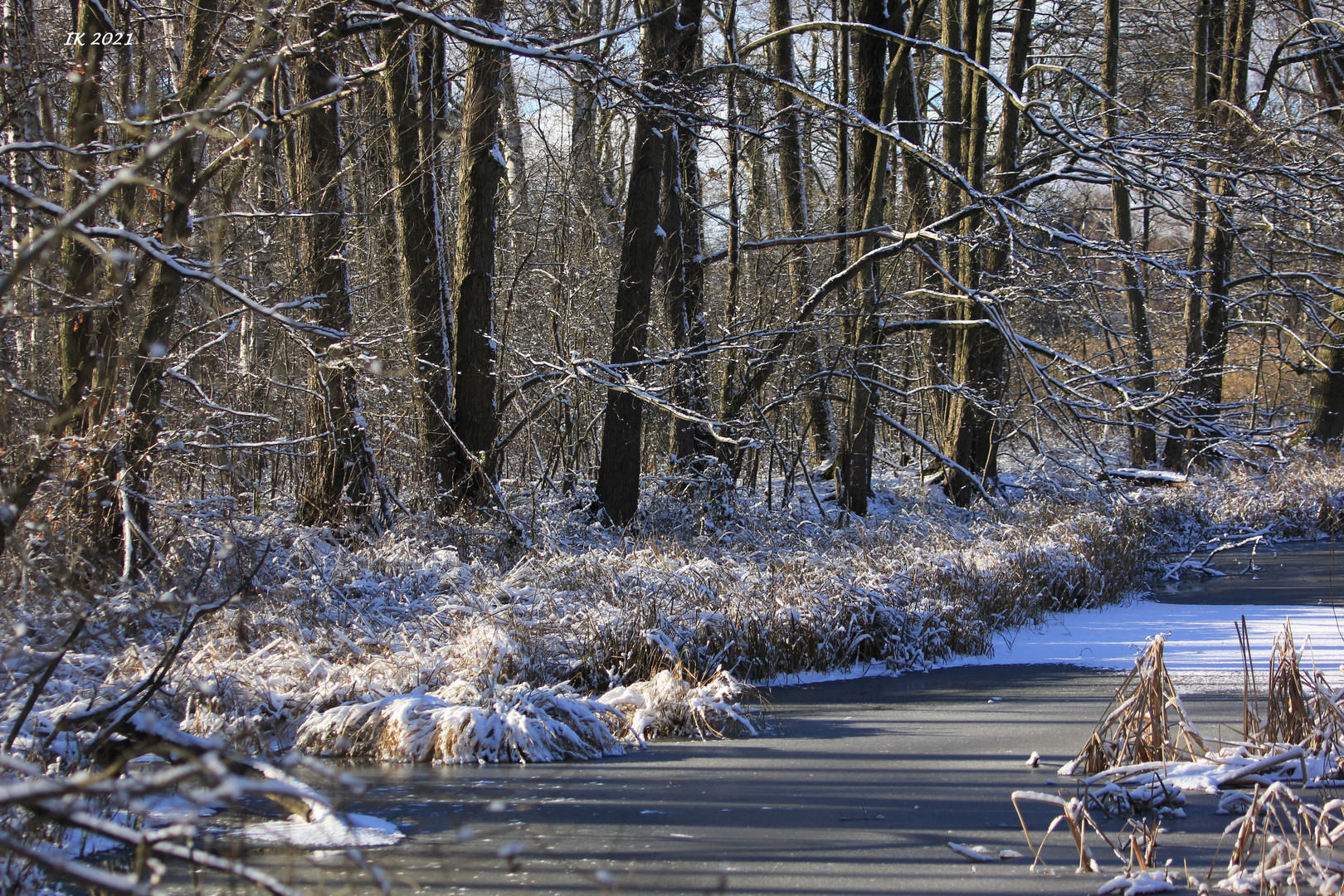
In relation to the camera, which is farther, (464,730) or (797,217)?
(797,217)

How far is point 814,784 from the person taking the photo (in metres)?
4.82

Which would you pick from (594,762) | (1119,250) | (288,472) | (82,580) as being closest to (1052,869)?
(594,762)

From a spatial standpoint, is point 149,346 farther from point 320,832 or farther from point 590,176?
point 590,176

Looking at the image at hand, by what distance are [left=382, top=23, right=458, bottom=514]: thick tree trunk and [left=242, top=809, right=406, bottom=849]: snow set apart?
6.31 metres

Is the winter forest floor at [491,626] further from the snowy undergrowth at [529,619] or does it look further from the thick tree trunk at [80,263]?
the thick tree trunk at [80,263]

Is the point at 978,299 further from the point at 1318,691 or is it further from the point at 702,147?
the point at 1318,691

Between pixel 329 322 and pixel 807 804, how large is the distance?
265 inches

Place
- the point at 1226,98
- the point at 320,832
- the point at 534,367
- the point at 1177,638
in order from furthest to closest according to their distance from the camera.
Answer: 1. the point at 1226,98
2. the point at 534,367
3. the point at 1177,638
4. the point at 320,832

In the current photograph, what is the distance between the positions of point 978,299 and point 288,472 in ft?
30.4

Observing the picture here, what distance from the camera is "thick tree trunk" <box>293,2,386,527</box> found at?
368 inches

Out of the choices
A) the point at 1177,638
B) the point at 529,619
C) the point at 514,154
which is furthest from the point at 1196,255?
the point at 529,619

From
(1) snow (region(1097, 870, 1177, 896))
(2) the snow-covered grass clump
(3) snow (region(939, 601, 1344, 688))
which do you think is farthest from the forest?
(1) snow (region(1097, 870, 1177, 896))

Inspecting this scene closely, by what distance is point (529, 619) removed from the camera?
23.3ft

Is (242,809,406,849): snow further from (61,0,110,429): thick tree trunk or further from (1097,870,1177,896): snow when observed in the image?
(61,0,110,429): thick tree trunk
